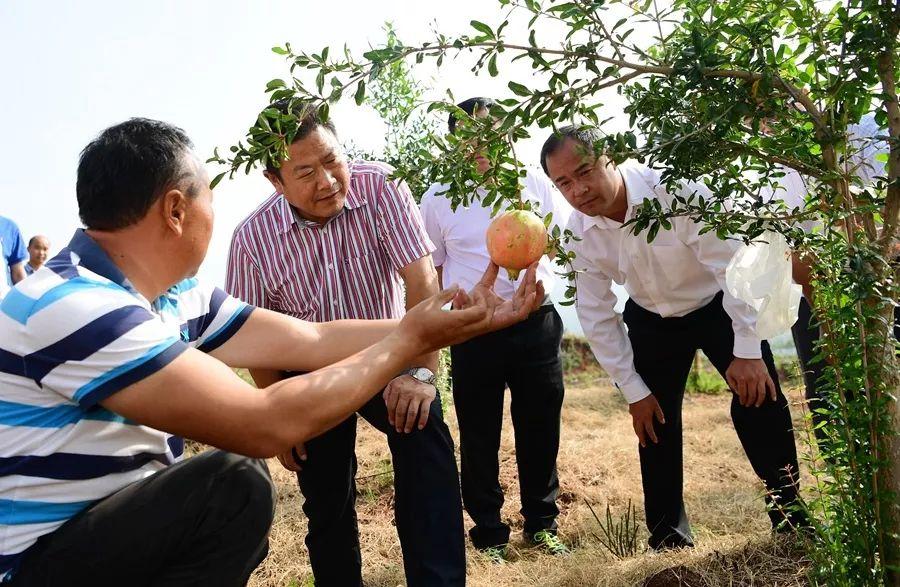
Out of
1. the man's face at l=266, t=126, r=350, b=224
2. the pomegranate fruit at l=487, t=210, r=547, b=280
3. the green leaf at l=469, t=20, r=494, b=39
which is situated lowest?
the pomegranate fruit at l=487, t=210, r=547, b=280

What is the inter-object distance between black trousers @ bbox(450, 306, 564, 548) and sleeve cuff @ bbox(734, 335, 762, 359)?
41.0 inches

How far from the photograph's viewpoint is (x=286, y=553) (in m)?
3.98

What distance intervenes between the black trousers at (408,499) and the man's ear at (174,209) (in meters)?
1.03

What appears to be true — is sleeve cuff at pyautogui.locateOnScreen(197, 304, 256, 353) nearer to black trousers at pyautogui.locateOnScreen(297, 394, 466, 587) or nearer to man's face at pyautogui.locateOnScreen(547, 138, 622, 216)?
black trousers at pyautogui.locateOnScreen(297, 394, 466, 587)

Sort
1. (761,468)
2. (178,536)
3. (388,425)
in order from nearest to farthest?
(178,536) < (388,425) < (761,468)

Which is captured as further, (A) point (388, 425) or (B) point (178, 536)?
(A) point (388, 425)

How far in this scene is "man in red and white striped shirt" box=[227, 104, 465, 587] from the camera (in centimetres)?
300

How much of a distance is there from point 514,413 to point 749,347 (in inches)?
51.1

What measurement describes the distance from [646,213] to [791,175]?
5.11ft

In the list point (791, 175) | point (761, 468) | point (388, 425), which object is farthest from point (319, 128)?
point (761, 468)

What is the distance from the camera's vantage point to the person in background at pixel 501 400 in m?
4.03

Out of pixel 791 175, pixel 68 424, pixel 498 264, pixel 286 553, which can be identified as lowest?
pixel 286 553

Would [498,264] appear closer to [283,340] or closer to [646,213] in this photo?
[646,213]

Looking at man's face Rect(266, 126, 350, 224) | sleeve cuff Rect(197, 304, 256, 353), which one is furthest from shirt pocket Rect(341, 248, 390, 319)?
sleeve cuff Rect(197, 304, 256, 353)
